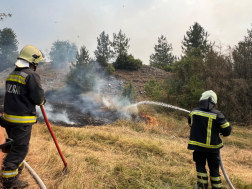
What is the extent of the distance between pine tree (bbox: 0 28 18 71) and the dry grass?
30988 mm

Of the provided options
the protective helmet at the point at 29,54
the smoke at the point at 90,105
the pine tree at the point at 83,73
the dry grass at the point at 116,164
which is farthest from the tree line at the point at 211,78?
the protective helmet at the point at 29,54

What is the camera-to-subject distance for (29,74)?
2479 millimetres

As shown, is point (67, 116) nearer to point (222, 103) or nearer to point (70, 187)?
point (70, 187)

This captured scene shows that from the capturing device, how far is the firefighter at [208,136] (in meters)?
2.74

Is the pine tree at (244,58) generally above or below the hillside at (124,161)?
above

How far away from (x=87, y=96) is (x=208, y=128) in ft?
40.7

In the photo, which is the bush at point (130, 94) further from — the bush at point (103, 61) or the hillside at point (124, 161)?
the bush at point (103, 61)

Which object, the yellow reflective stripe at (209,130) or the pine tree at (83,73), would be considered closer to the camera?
the yellow reflective stripe at (209,130)

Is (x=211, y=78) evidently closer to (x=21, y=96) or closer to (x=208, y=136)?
(x=208, y=136)

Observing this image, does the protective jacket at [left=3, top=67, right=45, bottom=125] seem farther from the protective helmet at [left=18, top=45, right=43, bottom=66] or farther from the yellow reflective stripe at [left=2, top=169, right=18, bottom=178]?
the yellow reflective stripe at [left=2, top=169, right=18, bottom=178]

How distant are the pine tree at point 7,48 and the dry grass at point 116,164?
3099cm

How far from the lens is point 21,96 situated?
2453 millimetres

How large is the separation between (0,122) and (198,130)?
299cm

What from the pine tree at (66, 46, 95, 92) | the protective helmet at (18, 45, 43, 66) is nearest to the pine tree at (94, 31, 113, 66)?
the pine tree at (66, 46, 95, 92)
